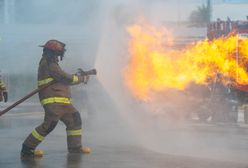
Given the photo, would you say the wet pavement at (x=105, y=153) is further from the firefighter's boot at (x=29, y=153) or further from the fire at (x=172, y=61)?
the fire at (x=172, y=61)

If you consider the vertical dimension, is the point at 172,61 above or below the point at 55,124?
above

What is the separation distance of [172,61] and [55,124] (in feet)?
16.9

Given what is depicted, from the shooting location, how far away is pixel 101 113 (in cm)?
1345

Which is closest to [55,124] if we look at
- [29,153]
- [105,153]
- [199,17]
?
[29,153]

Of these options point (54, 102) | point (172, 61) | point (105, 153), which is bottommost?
point (105, 153)

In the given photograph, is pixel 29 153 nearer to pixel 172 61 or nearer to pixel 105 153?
pixel 105 153

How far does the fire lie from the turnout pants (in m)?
2.93

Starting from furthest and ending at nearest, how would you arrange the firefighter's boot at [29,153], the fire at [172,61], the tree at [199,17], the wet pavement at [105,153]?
the tree at [199,17], the fire at [172,61], the firefighter's boot at [29,153], the wet pavement at [105,153]

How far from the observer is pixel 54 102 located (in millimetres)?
8320

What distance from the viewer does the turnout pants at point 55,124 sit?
820 cm

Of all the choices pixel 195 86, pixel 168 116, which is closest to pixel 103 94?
pixel 168 116

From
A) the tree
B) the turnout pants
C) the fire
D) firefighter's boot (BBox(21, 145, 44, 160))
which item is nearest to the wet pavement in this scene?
firefighter's boot (BBox(21, 145, 44, 160))

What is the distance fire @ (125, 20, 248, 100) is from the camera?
37.9 feet

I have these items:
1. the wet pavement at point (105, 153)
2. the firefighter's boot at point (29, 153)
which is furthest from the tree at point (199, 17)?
the firefighter's boot at point (29, 153)
